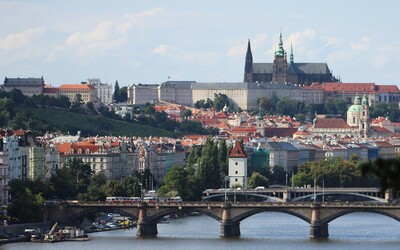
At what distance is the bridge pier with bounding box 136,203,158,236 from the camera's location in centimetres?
4669

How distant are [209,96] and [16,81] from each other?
1611 inches

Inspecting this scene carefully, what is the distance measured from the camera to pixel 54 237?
138 ft

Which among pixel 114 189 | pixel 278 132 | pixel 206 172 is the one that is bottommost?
pixel 114 189

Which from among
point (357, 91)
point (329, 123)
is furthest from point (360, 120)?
point (357, 91)

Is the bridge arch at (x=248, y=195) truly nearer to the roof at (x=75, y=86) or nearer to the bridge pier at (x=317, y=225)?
the bridge pier at (x=317, y=225)

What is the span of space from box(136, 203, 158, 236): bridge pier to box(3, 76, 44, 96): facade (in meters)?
104

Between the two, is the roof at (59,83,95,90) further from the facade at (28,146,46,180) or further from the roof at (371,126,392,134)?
the facade at (28,146,46,180)

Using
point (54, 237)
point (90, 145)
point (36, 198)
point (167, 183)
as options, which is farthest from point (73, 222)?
point (90, 145)

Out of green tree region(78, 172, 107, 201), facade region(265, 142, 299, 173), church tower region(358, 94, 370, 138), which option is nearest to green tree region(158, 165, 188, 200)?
green tree region(78, 172, 107, 201)

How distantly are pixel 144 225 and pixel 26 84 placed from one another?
108 m

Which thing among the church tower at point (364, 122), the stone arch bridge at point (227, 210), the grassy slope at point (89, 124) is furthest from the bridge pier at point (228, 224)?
the church tower at point (364, 122)

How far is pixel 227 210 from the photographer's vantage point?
46750 mm

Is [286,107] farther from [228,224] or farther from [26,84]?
[228,224]

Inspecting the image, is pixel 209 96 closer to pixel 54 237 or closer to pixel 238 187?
pixel 238 187
